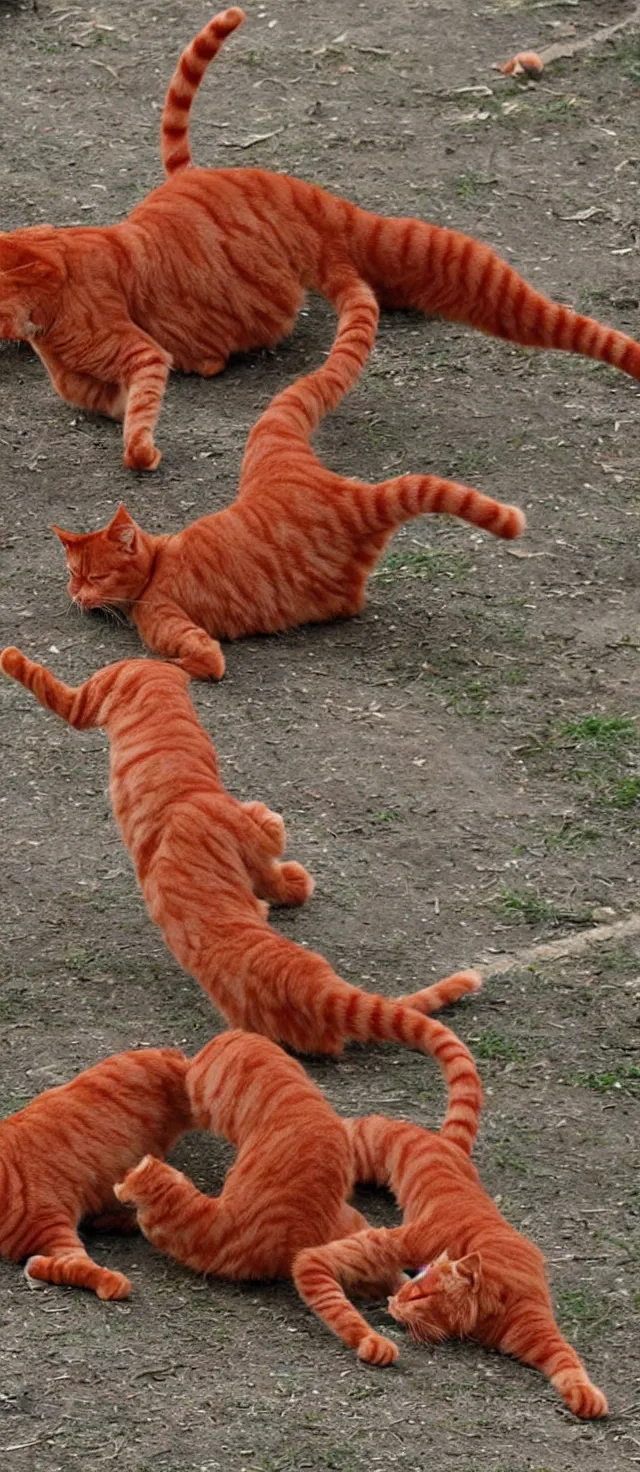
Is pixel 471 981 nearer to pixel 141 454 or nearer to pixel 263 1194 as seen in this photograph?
pixel 263 1194

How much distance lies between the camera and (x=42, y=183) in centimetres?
855

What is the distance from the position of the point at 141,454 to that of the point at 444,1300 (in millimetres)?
3388

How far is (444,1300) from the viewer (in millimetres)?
4254

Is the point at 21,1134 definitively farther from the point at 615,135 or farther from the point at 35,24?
the point at 35,24

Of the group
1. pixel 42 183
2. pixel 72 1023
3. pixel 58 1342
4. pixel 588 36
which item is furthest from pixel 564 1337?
Answer: pixel 588 36

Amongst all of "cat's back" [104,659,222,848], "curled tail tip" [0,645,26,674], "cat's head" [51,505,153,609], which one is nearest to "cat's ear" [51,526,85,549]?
"cat's head" [51,505,153,609]

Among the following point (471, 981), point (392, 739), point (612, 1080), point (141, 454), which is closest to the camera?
point (612, 1080)

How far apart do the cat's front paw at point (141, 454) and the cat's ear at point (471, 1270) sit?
334 centimetres

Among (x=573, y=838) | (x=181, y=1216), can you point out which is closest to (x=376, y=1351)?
(x=181, y=1216)

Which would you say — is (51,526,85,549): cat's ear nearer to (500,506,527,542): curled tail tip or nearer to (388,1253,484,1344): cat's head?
(500,506,527,542): curled tail tip

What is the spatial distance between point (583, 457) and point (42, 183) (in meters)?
2.44

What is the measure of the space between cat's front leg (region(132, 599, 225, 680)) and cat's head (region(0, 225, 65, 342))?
1272 mm

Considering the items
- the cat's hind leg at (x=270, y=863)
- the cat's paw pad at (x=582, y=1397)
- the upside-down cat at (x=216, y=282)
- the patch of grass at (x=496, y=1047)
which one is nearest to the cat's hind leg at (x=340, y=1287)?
→ the cat's paw pad at (x=582, y=1397)

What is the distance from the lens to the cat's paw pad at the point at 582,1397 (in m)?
4.14
